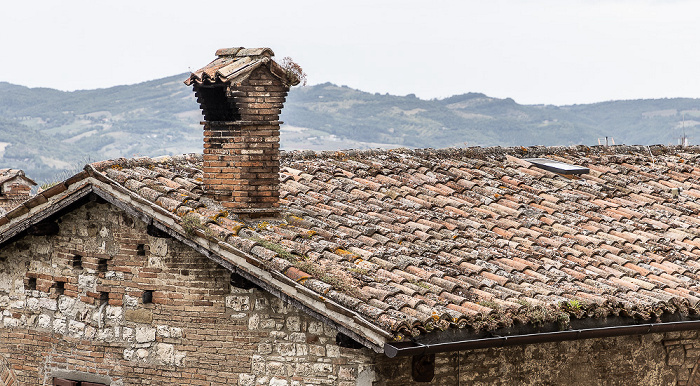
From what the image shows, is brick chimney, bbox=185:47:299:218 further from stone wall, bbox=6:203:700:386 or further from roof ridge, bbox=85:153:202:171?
roof ridge, bbox=85:153:202:171

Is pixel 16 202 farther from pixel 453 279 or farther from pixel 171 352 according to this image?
A: pixel 453 279

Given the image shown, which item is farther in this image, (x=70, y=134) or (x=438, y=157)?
(x=70, y=134)

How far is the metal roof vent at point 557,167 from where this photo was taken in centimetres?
1198

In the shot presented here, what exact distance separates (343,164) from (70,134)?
311 feet

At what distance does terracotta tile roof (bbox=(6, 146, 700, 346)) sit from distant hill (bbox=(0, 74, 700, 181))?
69.2 m

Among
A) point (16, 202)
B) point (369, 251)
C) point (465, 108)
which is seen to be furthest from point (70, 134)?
point (369, 251)

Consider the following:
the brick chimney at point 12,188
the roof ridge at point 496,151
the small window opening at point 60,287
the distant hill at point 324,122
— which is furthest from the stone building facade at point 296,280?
the distant hill at point 324,122

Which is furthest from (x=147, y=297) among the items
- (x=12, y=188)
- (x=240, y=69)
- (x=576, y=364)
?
(x=12, y=188)

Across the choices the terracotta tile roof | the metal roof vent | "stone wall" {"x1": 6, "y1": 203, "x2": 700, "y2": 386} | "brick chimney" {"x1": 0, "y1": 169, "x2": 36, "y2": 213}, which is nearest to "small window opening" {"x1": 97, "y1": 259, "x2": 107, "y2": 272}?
"stone wall" {"x1": 6, "y1": 203, "x2": 700, "y2": 386}

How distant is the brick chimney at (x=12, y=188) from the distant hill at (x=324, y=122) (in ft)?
215

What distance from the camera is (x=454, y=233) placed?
9.10 metres

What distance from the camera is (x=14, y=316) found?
30.0 feet

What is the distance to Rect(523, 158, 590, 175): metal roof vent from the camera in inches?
472

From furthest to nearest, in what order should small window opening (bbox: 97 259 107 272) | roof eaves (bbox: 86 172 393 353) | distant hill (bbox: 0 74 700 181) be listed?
distant hill (bbox: 0 74 700 181) < small window opening (bbox: 97 259 107 272) < roof eaves (bbox: 86 172 393 353)
